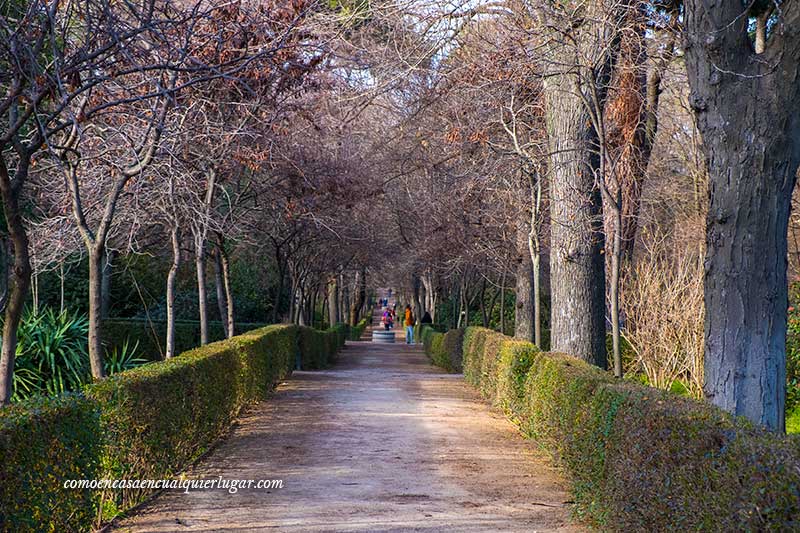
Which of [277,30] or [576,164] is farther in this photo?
[576,164]

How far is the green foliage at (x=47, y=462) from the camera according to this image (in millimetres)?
4578

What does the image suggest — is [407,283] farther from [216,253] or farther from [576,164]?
[576,164]

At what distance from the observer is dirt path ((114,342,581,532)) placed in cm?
678

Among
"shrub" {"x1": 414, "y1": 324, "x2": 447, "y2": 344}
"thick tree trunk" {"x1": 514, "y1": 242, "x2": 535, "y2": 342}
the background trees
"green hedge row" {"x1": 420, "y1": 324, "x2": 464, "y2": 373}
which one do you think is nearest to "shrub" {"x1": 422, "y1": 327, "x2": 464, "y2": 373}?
"green hedge row" {"x1": 420, "y1": 324, "x2": 464, "y2": 373}

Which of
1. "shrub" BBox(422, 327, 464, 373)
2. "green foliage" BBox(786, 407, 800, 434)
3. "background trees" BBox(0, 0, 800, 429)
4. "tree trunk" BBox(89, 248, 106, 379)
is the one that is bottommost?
"green foliage" BBox(786, 407, 800, 434)

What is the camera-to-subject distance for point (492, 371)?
15164mm

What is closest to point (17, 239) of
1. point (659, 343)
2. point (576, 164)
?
point (576, 164)

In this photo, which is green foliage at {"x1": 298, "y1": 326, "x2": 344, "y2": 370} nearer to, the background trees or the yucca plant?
the background trees

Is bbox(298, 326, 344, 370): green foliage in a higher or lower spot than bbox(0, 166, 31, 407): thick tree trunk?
lower

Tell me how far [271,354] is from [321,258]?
15006 mm

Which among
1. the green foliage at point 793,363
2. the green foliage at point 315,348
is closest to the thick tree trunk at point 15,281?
the green foliage at point 793,363

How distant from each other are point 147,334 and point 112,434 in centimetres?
1932

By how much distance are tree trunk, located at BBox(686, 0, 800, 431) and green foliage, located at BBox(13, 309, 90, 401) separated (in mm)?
9750

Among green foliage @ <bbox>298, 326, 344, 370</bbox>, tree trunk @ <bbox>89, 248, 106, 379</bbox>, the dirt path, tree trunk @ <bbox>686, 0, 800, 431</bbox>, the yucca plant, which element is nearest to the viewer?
tree trunk @ <bbox>686, 0, 800, 431</bbox>
